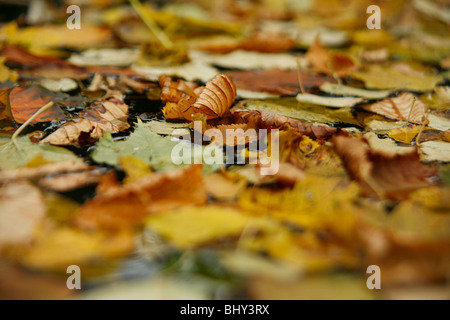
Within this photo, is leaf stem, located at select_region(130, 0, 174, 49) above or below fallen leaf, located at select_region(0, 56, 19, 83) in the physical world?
above

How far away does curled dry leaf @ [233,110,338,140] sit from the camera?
73 centimetres

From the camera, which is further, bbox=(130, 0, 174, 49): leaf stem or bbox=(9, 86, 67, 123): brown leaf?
bbox=(130, 0, 174, 49): leaf stem

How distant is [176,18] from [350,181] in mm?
1423

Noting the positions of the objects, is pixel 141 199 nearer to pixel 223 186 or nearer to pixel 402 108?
pixel 223 186

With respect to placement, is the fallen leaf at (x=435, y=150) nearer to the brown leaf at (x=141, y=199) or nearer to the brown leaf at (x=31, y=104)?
the brown leaf at (x=141, y=199)

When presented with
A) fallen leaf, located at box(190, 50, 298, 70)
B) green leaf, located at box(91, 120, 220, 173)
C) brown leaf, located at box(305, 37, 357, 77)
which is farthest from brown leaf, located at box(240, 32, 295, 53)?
green leaf, located at box(91, 120, 220, 173)

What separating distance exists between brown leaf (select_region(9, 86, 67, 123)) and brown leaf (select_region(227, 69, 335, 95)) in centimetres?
49

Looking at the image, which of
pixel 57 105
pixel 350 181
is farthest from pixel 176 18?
pixel 350 181

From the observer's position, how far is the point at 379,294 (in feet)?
1.38

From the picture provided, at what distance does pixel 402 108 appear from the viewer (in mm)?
900

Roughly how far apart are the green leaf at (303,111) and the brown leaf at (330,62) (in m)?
0.30

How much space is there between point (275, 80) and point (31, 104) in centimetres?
69

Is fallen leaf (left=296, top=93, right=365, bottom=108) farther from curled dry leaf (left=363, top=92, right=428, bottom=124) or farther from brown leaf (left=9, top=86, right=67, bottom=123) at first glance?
brown leaf (left=9, top=86, right=67, bottom=123)

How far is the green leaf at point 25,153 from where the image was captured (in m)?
0.62
